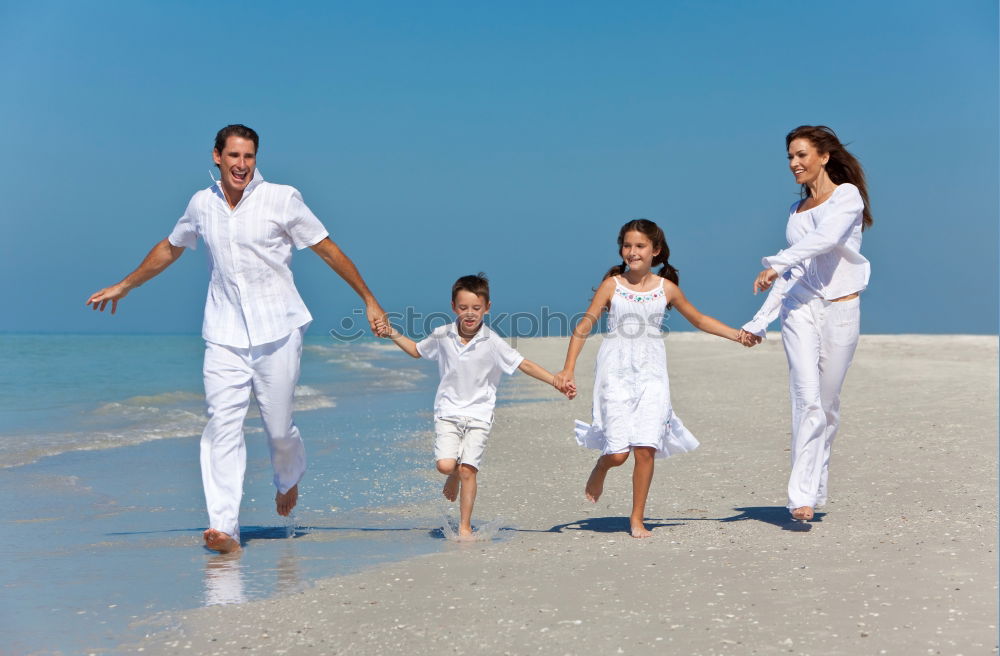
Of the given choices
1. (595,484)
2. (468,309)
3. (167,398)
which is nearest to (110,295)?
(468,309)

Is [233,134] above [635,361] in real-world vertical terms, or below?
above

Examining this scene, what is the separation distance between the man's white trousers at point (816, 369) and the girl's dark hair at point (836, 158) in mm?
631

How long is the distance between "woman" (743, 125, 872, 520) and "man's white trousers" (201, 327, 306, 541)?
2854 millimetres

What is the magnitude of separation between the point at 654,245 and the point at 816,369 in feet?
4.08

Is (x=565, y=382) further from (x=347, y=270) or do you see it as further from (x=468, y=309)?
(x=347, y=270)

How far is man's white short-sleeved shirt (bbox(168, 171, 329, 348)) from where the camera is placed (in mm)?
6270

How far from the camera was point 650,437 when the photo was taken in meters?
6.49

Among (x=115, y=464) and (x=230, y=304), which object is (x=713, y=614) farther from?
(x=115, y=464)

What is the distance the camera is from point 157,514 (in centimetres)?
747

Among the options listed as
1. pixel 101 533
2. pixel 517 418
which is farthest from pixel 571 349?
pixel 517 418

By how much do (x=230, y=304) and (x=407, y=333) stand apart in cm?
126

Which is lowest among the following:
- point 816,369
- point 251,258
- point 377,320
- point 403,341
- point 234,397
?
point 234,397

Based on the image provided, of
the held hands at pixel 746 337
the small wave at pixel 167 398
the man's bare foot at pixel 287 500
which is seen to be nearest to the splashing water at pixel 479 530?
the man's bare foot at pixel 287 500

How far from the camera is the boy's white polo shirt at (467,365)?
6684mm
